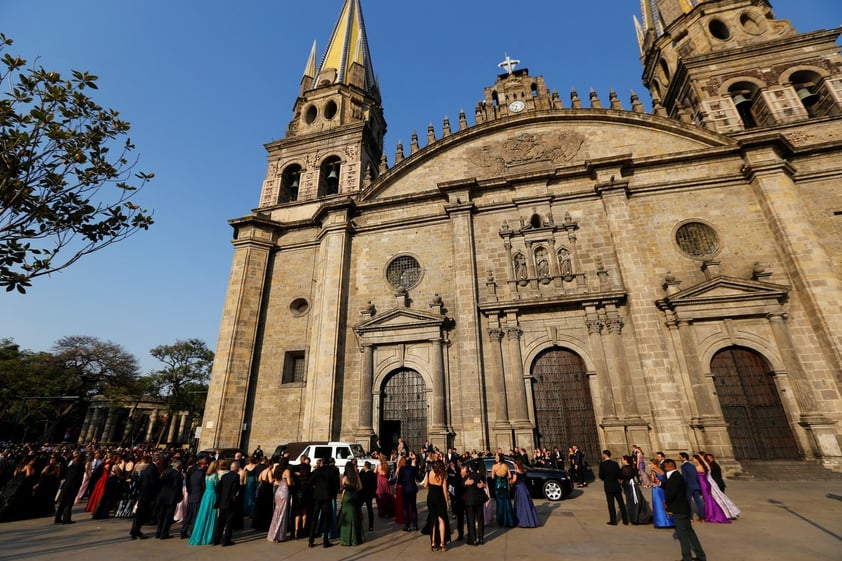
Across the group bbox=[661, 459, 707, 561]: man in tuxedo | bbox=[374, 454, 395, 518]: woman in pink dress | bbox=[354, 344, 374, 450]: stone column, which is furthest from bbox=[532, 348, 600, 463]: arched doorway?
bbox=[661, 459, 707, 561]: man in tuxedo

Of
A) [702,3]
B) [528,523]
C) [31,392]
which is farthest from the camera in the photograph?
[31,392]

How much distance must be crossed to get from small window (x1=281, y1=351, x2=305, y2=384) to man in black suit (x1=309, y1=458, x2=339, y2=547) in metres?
12.3

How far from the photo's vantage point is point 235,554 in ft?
20.8

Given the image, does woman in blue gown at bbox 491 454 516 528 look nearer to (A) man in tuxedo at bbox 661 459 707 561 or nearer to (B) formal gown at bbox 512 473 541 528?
(B) formal gown at bbox 512 473 541 528

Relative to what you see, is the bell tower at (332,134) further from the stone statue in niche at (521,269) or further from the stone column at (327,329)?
the stone statue in niche at (521,269)

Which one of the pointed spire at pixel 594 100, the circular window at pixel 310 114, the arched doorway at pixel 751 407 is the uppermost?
the circular window at pixel 310 114

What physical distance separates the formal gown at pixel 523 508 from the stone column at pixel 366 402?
9114 mm

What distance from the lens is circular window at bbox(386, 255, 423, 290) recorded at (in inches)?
760

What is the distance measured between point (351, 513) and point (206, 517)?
8.75ft

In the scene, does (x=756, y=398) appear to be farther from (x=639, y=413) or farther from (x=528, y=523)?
(x=528, y=523)

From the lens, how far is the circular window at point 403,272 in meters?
19.3

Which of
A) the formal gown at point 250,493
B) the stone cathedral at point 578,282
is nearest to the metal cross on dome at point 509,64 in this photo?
the stone cathedral at point 578,282

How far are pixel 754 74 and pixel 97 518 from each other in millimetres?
33722

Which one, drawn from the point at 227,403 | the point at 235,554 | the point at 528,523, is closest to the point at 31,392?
the point at 227,403
